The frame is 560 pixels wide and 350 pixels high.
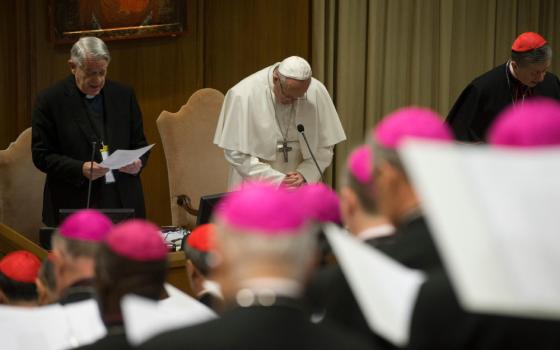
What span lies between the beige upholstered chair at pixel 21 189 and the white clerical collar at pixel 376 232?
574 centimetres

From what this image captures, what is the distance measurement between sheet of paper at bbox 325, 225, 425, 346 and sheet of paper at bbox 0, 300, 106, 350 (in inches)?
32.6

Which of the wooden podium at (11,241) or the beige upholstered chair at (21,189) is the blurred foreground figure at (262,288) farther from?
the beige upholstered chair at (21,189)

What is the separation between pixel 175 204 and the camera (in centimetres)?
785

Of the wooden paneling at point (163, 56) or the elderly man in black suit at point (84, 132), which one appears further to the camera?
the wooden paneling at point (163, 56)

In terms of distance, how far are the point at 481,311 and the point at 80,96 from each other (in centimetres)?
491

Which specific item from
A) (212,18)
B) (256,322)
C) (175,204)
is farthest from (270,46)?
(256,322)

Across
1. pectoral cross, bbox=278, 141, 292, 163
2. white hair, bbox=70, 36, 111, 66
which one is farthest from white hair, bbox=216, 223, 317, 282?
pectoral cross, bbox=278, 141, 292, 163

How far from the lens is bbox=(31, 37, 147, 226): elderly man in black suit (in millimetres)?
6312

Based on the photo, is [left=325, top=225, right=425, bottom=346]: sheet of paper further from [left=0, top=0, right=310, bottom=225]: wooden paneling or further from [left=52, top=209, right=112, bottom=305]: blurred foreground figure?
[left=0, top=0, right=310, bottom=225]: wooden paneling

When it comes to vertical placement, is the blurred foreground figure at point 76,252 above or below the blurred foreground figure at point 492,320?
below

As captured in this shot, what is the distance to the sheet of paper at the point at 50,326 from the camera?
2623mm

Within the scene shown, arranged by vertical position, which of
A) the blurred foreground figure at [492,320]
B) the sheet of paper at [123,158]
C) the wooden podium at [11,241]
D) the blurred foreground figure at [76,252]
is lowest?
the wooden podium at [11,241]

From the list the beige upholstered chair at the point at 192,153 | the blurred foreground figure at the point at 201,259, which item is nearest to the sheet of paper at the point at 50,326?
the blurred foreground figure at the point at 201,259

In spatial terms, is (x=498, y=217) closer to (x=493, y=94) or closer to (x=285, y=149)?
(x=285, y=149)
